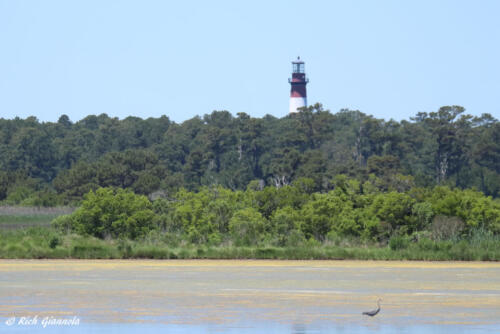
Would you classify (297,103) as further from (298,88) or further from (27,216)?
(27,216)

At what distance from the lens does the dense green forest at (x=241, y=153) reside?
94.9m

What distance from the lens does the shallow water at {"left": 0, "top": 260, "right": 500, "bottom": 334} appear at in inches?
797

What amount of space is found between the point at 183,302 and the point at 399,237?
71.7 ft

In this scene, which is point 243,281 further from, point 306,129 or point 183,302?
point 306,129

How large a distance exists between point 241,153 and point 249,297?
301ft

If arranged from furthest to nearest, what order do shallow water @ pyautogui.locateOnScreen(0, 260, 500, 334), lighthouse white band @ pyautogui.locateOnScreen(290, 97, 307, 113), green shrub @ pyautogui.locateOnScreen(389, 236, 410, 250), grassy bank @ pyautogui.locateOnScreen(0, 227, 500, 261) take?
lighthouse white band @ pyautogui.locateOnScreen(290, 97, 307, 113)
green shrub @ pyautogui.locateOnScreen(389, 236, 410, 250)
grassy bank @ pyautogui.locateOnScreen(0, 227, 500, 261)
shallow water @ pyautogui.locateOnScreen(0, 260, 500, 334)

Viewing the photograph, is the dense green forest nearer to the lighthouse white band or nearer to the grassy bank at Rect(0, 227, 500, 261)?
the lighthouse white band

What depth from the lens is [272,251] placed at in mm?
41688

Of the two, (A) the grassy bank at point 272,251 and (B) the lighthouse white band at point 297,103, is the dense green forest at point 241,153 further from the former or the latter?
(A) the grassy bank at point 272,251

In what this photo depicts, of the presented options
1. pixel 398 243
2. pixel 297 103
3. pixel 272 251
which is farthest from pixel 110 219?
pixel 297 103

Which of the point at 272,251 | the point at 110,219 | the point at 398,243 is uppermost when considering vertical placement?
the point at 110,219

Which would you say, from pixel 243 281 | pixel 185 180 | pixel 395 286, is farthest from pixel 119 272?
pixel 185 180

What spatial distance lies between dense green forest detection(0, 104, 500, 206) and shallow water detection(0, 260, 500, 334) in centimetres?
4909

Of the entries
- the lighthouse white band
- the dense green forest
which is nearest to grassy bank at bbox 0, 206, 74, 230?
the dense green forest
